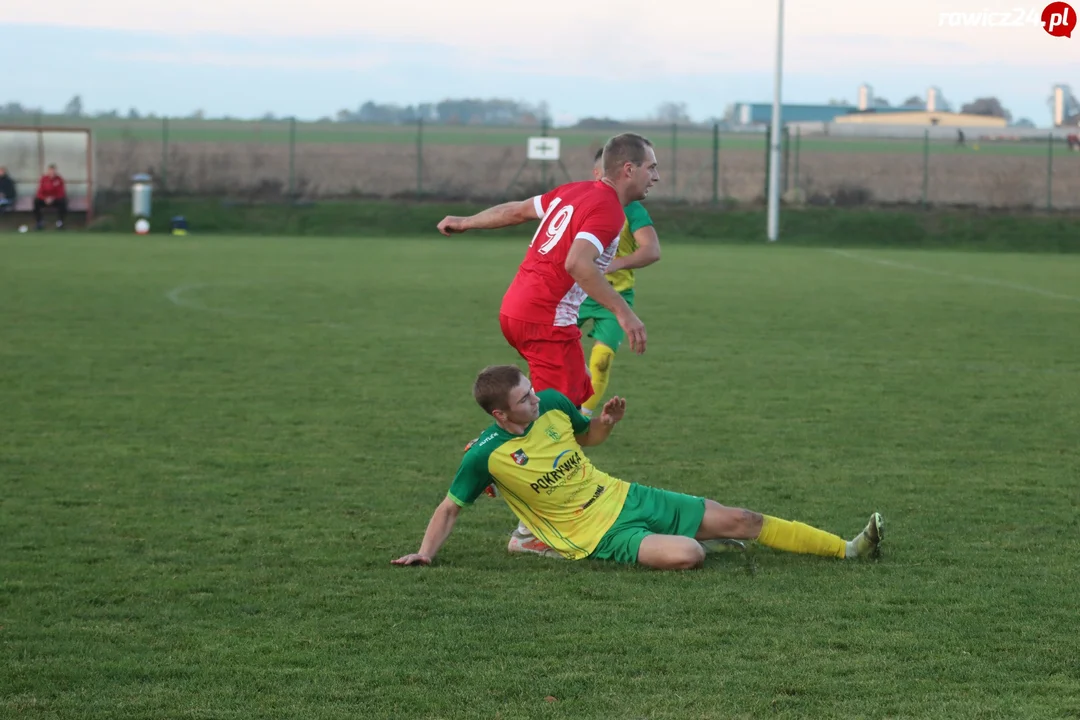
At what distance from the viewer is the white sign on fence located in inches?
1417

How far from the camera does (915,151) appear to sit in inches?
2761

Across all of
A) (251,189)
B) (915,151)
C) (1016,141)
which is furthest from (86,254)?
(1016,141)

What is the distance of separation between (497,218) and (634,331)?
4.24ft

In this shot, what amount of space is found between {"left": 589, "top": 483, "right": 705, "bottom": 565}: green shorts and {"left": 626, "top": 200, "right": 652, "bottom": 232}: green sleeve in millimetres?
2551

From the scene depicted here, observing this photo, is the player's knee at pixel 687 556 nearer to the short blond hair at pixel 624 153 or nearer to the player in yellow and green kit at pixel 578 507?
the player in yellow and green kit at pixel 578 507

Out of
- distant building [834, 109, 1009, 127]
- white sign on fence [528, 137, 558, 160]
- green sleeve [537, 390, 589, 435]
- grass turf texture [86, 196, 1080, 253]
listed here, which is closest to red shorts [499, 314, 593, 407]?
green sleeve [537, 390, 589, 435]

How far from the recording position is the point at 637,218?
8.15 m

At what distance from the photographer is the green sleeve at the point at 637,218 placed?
802cm

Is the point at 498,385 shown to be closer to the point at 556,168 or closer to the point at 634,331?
the point at 634,331

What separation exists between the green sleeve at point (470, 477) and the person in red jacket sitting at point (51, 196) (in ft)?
95.9

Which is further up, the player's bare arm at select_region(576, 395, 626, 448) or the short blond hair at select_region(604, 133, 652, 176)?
the short blond hair at select_region(604, 133, 652, 176)

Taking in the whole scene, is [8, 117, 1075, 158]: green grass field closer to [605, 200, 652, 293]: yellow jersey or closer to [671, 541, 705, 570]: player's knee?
[605, 200, 652, 293]: yellow jersey

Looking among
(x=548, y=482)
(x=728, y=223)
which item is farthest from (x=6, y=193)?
(x=548, y=482)

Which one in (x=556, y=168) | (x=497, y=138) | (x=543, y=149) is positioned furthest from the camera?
(x=497, y=138)
